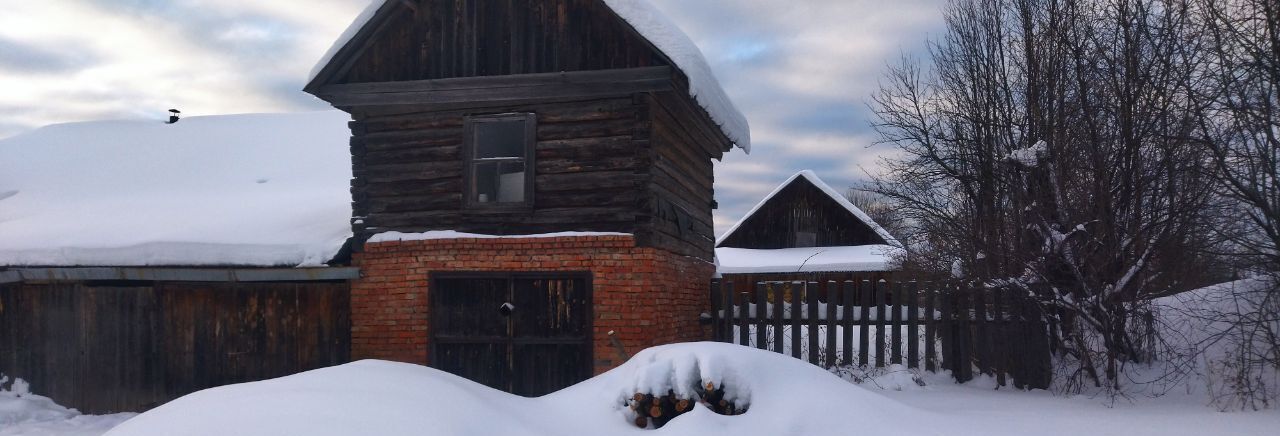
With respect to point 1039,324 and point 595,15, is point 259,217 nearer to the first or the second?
point 595,15

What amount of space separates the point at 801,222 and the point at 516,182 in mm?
18232

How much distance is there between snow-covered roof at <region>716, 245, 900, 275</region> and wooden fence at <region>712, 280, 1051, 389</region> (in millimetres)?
13545

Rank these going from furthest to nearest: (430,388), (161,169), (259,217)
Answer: (161,169) → (259,217) → (430,388)

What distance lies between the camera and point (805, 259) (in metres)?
25.9

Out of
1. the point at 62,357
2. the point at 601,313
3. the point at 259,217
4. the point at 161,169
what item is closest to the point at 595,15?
the point at 601,313

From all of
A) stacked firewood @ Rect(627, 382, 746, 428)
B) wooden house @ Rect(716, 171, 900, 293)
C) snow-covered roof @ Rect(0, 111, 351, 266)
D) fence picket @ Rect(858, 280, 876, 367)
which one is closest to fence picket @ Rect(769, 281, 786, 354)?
→ fence picket @ Rect(858, 280, 876, 367)

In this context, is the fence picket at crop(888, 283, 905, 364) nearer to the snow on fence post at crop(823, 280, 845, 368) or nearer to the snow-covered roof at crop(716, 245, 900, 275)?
the snow on fence post at crop(823, 280, 845, 368)

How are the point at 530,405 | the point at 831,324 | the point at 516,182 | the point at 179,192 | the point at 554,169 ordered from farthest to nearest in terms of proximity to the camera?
the point at 179,192
the point at 516,182
the point at 554,169
the point at 831,324
the point at 530,405

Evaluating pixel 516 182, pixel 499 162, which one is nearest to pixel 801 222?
pixel 516 182

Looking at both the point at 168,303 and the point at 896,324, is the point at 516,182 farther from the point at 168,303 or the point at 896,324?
the point at 896,324

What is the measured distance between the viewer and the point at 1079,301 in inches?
413

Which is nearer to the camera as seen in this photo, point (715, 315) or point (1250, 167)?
point (1250, 167)

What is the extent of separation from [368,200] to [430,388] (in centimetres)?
667

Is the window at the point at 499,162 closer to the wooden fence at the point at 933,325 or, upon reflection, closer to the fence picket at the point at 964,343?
the wooden fence at the point at 933,325
